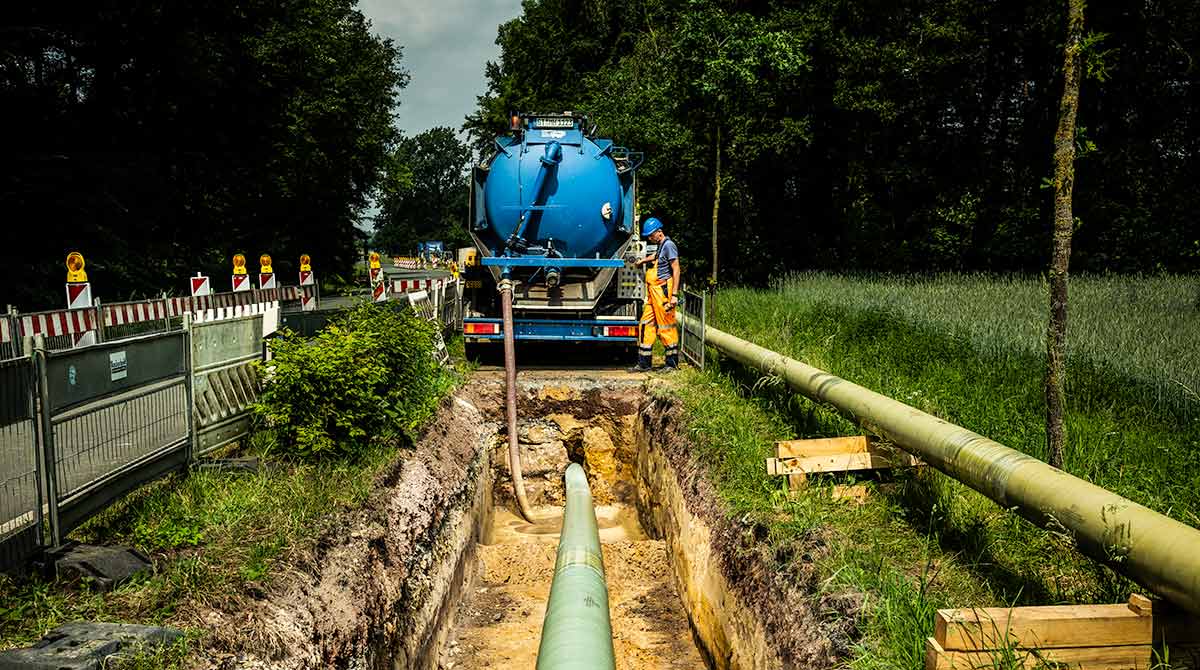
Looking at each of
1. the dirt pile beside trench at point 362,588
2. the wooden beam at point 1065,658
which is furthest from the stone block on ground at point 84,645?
the wooden beam at point 1065,658

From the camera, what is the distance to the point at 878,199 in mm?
21469

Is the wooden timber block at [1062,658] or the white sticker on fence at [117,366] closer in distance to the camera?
the wooden timber block at [1062,658]

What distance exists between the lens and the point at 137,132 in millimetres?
14586

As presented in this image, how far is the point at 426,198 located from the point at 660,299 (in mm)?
96077

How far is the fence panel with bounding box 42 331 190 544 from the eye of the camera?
12.2ft

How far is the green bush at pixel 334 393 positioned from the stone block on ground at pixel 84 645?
230 centimetres

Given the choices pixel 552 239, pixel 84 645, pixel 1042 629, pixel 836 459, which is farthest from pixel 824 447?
pixel 552 239

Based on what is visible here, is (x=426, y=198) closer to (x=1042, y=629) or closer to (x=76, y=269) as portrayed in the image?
(x=76, y=269)

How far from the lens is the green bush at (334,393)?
5344mm

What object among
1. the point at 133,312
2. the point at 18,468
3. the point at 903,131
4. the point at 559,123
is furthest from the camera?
the point at 903,131

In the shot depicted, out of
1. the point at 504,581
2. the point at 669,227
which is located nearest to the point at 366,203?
the point at 669,227

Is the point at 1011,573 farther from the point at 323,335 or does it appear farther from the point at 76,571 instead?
the point at 323,335

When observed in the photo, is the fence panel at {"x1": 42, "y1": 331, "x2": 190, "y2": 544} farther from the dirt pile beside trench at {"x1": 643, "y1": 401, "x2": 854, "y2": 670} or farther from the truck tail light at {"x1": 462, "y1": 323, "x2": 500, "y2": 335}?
the truck tail light at {"x1": 462, "y1": 323, "x2": 500, "y2": 335}

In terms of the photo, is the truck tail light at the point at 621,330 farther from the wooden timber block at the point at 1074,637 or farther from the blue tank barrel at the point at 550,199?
the wooden timber block at the point at 1074,637
